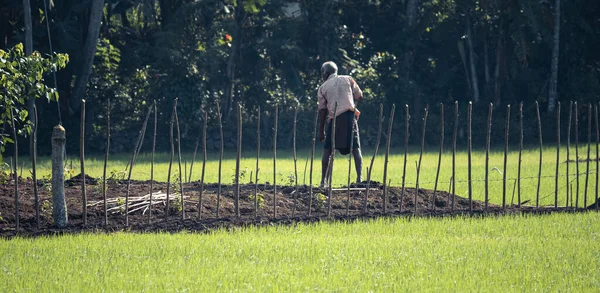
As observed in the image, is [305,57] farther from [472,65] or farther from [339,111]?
[339,111]

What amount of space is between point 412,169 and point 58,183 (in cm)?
1051

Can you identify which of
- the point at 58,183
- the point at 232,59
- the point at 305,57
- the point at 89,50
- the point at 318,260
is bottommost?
the point at 318,260

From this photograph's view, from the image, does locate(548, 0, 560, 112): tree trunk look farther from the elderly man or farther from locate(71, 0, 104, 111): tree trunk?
the elderly man

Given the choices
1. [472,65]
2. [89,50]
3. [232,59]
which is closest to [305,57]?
[232,59]

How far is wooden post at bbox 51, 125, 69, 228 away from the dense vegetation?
13.9 metres

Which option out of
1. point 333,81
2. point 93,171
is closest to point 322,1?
point 93,171

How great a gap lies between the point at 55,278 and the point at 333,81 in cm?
604

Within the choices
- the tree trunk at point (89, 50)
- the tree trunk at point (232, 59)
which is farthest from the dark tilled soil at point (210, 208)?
the tree trunk at point (232, 59)

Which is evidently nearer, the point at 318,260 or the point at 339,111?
the point at 318,260

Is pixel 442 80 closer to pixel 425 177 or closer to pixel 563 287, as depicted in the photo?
pixel 425 177

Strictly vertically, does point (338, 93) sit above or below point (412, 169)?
above

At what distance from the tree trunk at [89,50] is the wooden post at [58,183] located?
1317 centimetres

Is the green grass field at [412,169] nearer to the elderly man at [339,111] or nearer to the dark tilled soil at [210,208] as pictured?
the dark tilled soil at [210,208]

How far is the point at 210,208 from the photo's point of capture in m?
10.2
